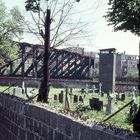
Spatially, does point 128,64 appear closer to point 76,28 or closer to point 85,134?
point 76,28

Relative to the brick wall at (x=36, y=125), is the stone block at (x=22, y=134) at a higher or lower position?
lower

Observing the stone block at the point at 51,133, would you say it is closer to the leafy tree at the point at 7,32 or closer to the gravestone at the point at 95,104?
the gravestone at the point at 95,104

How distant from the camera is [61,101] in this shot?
26250 mm

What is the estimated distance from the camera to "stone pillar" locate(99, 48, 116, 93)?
5019 cm

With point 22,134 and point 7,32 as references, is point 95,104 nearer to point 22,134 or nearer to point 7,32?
point 22,134

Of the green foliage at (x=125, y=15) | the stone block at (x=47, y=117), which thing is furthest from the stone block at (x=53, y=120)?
the green foliage at (x=125, y=15)

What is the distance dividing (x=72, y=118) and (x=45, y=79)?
17.9 feet

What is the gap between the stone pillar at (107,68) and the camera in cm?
5019

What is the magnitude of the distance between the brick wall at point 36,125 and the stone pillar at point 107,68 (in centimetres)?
3676

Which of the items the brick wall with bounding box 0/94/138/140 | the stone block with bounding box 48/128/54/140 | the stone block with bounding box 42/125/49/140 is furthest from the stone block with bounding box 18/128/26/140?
the stone block with bounding box 48/128/54/140

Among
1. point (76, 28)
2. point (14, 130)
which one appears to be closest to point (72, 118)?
point (14, 130)

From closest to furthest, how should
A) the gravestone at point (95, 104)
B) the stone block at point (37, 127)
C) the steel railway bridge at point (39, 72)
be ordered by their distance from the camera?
the stone block at point (37, 127), the gravestone at point (95, 104), the steel railway bridge at point (39, 72)

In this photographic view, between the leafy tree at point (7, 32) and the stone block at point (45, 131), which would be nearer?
the stone block at point (45, 131)

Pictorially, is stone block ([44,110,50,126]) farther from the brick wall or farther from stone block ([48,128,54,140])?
stone block ([48,128,54,140])
